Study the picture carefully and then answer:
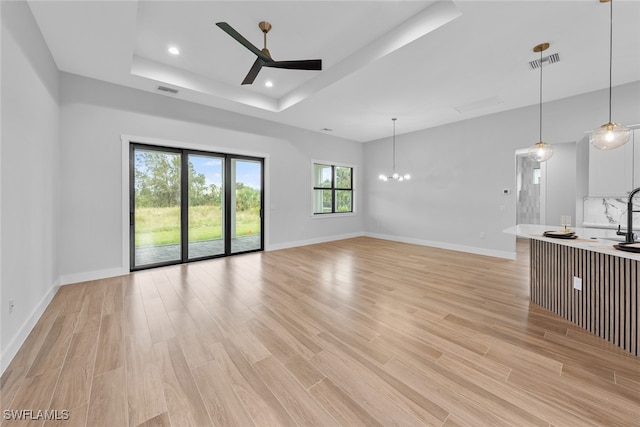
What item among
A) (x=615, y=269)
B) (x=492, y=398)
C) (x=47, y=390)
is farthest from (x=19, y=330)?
(x=615, y=269)

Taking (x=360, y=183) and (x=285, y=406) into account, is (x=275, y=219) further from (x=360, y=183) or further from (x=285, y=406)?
(x=285, y=406)

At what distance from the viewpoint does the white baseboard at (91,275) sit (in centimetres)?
353

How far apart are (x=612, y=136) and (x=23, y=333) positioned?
19.2 ft

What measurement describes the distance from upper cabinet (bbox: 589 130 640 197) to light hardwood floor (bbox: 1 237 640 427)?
7.73 ft

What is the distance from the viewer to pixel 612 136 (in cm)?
238

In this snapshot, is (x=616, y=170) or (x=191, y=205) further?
(x=191, y=205)

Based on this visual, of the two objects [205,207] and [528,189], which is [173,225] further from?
[528,189]

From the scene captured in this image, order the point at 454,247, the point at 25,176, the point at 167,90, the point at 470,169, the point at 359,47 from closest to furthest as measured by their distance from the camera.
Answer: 1. the point at 25,176
2. the point at 359,47
3. the point at 167,90
4. the point at 470,169
5. the point at 454,247

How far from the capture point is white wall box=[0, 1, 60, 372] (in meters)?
1.92

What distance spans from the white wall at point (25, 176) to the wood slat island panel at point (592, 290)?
4.93 m

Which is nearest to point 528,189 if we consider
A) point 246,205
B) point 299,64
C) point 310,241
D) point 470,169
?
point 470,169

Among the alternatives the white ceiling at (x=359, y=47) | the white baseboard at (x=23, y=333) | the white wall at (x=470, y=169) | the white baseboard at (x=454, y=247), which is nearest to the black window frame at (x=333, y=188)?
the white wall at (x=470, y=169)

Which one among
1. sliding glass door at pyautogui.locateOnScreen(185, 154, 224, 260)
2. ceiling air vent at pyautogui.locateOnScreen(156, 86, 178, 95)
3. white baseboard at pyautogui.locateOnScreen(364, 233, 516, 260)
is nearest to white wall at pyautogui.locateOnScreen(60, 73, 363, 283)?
ceiling air vent at pyautogui.locateOnScreen(156, 86, 178, 95)

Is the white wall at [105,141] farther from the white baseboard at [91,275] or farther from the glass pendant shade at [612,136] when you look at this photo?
the glass pendant shade at [612,136]
